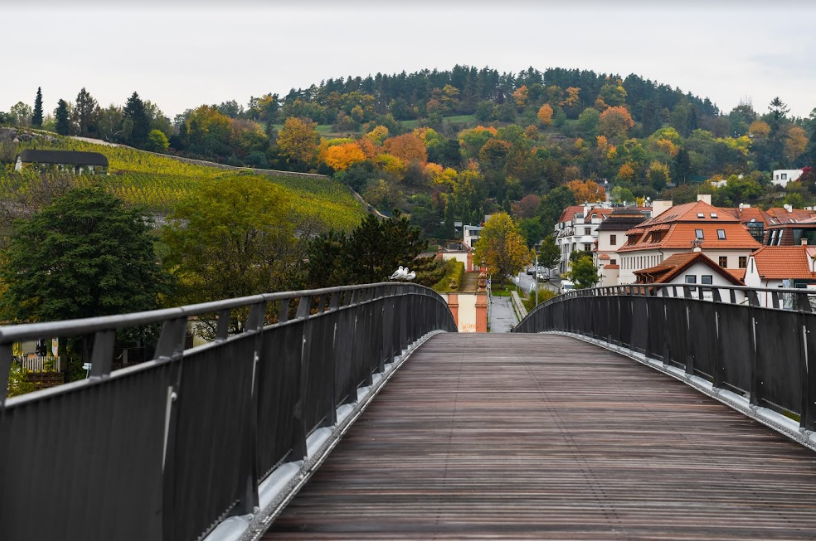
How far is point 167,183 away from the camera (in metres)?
123

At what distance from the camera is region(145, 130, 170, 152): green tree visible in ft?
616

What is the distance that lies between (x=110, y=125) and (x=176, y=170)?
55217mm

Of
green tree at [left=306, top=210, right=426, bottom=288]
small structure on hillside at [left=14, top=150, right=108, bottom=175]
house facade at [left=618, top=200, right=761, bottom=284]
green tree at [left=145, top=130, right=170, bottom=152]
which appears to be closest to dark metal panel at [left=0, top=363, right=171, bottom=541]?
green tree at [left=306, top=210, right=426, bottom=288]

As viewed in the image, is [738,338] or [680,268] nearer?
[738,338]

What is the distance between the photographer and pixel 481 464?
8125 millimetres

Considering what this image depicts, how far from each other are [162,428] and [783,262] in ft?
279

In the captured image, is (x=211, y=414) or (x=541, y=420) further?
(x=541, y=420)

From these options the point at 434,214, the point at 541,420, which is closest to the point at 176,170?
the point at 434,214

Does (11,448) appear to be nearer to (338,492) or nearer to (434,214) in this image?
(338,492)

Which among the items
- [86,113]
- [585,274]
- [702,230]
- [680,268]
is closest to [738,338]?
[680,268]

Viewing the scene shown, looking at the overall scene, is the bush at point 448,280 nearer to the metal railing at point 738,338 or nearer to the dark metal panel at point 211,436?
the metal railing at point 738,338

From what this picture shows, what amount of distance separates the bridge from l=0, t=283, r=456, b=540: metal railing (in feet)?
0.04

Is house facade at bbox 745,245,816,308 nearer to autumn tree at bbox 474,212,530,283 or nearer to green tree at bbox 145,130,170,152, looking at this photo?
autumn tree at bbox 474,212,530,283

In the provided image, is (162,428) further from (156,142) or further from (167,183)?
(156,142)
